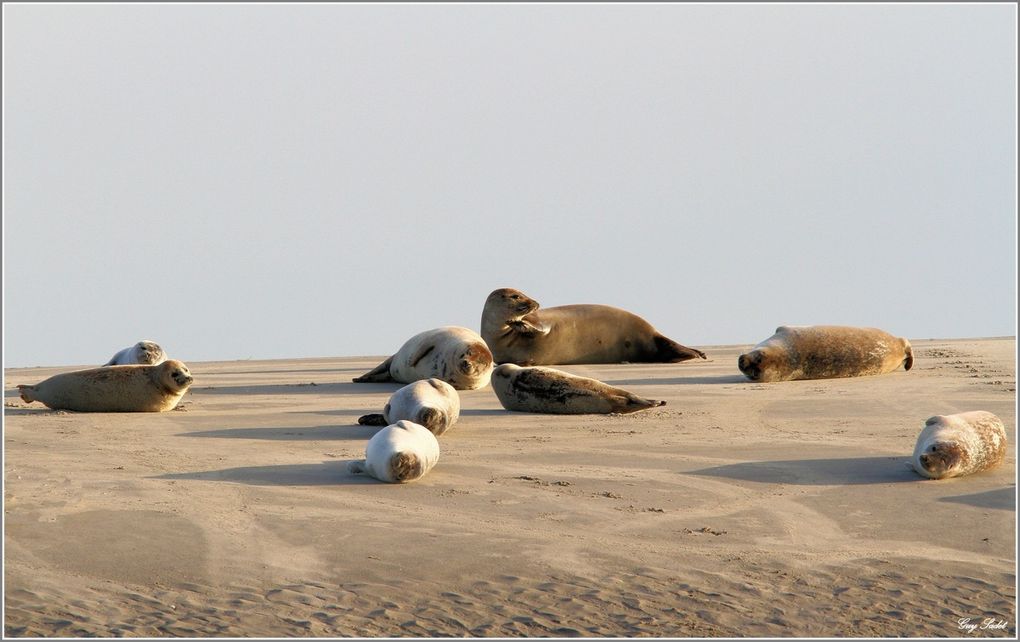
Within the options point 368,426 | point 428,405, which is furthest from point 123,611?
point 368,426

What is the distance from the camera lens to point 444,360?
11172mm

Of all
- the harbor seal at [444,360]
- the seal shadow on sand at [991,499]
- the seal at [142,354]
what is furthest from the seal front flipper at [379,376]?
the seal shadow on sand at [991,499]

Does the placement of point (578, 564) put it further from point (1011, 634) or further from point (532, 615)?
point (1011, 634)

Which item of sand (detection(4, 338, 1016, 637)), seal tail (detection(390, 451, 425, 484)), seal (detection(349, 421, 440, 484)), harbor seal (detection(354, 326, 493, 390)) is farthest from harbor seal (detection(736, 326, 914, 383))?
seal tail (detection(390, 451, 425, 484))

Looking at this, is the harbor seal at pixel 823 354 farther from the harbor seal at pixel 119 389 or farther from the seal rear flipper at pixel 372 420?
the harbor seal at pixel 119 389

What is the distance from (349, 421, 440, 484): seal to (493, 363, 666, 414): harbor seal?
8.33 ft

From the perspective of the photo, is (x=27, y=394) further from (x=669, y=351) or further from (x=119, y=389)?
(x=669, y=351)

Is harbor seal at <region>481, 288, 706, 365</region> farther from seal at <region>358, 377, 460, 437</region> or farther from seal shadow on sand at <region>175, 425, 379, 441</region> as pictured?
seal at <region>358, 377, 460, 437</region>

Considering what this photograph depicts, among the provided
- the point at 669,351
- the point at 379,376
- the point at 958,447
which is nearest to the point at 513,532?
the point at 958,447

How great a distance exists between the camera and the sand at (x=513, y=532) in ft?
15.0

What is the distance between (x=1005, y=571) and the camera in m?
5.11

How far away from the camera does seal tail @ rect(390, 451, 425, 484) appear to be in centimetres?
650

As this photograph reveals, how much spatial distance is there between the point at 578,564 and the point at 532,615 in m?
0.61

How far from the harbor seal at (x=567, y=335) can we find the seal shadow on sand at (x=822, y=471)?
6867 mm
